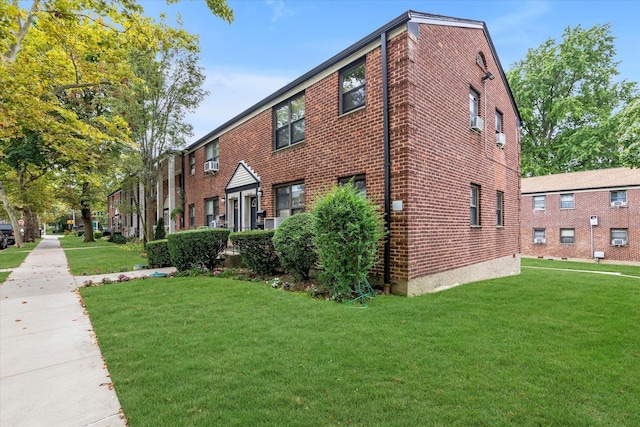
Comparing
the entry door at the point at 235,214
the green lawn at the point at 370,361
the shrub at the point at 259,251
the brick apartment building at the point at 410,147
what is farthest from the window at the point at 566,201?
the shrub at the point at 259,251

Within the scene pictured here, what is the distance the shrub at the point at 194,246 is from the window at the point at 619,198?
1044 inches

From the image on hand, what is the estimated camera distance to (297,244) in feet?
Result: 23.4

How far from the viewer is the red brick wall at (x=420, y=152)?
6887 millimetres

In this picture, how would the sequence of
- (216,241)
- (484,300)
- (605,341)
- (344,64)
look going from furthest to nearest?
(216,241), (344,64), (484,300), (605,341)

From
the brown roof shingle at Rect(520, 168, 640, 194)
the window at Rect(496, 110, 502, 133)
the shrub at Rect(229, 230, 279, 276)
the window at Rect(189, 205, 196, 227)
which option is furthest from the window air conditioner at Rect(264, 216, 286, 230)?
the brown roof shingle at Rect(520, 168, 640, 194)

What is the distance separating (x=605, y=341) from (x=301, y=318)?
4136mm

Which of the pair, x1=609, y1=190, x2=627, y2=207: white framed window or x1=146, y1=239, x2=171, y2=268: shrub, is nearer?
x1=146, y1=239, x2=171, y2=268: shrub

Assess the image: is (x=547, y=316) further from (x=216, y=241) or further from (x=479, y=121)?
(x=216, y=241)

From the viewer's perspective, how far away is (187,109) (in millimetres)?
15383

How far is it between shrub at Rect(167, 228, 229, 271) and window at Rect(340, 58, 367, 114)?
4.92 m

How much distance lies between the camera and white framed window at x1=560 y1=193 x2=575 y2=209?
24578 millimetres

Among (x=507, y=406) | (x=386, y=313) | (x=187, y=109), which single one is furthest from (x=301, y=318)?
(x=187, y=109)

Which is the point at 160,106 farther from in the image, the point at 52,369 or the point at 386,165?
the point at 52,369

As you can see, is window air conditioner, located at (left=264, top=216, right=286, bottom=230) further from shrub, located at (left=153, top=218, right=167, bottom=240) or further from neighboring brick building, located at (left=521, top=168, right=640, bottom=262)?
neighboring brick building, located at (left=521, top=168, right=640, bottom=262)
